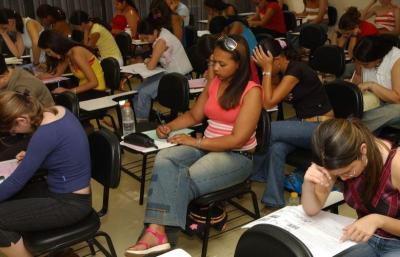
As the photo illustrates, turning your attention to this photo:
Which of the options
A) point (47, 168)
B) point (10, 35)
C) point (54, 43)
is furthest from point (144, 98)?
point (10, 35)

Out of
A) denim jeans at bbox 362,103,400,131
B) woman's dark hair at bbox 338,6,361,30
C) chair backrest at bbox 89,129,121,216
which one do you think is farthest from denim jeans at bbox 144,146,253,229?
woman's dark hair at bbox 338,6,361,30

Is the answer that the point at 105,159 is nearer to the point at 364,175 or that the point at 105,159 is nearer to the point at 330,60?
the point at 364,175

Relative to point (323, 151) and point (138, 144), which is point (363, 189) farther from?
point (138, 144)

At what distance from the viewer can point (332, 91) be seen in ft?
10.5

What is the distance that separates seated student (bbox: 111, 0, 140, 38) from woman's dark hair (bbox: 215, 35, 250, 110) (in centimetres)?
421

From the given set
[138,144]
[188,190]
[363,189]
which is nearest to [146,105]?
[138,144]

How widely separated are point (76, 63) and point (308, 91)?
7.01 feet

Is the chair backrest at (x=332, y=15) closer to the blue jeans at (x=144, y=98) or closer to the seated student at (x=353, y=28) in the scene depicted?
the seated student at (x=353, y=28)

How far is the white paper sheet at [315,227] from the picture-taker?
1.55 m

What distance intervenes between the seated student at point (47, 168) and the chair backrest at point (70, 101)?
0.95 meters

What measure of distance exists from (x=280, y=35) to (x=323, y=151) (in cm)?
549

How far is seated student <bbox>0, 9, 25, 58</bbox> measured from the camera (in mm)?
5215

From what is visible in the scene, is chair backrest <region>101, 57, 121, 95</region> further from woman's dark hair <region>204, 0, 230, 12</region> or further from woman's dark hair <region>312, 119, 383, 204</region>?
woman's dark hair <region>312, 119, 383, 204</region>

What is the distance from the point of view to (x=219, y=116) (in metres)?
2.67
